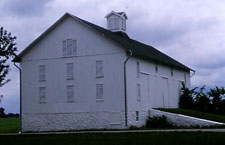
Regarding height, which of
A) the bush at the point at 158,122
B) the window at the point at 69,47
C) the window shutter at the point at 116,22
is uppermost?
the window shutter at the point at 116,22

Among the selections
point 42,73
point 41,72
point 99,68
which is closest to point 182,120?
point 99,68

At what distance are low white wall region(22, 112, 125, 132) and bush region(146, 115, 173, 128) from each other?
3354mm

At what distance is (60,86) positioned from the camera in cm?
4038

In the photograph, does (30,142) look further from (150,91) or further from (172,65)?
(172,65)

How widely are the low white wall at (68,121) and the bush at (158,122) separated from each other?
3.35 meters

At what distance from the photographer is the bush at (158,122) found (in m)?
38.9

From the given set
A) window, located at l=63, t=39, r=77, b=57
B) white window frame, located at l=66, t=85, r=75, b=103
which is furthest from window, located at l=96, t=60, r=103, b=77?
white window frame, located at l=66, t=85, r=75, b=103

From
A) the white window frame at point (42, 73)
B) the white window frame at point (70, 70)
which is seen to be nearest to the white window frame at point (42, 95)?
the white window frame at point (42, 73)

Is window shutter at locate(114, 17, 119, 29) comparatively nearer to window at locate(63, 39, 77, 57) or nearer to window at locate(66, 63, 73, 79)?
window at locate(63, 39, 77, 57)

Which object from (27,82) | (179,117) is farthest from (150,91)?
(27,82)

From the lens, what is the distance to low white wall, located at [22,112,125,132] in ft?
124

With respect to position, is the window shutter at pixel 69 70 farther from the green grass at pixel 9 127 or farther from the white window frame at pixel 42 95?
the green grass at pixel 9 127

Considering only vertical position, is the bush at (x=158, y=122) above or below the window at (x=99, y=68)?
below

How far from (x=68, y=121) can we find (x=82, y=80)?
369cm
